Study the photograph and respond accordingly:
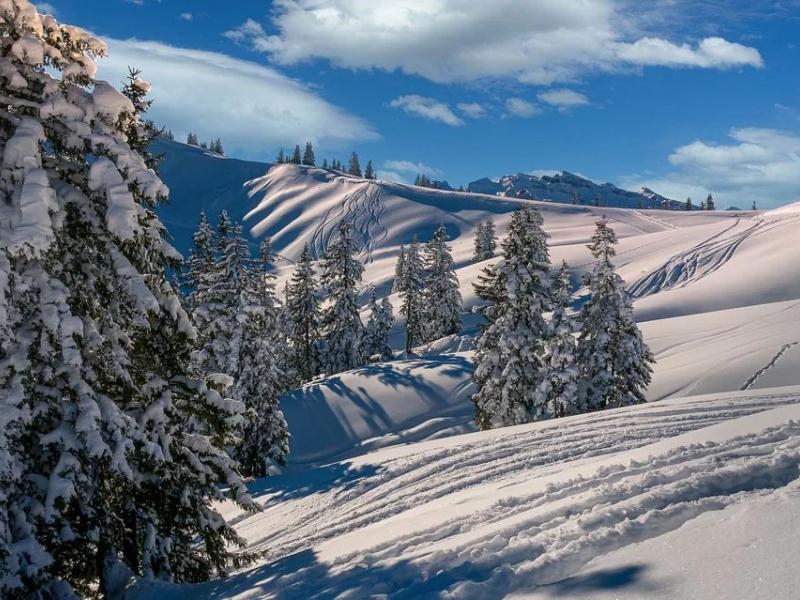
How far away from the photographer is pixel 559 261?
287 feet

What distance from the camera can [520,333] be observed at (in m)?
28.2

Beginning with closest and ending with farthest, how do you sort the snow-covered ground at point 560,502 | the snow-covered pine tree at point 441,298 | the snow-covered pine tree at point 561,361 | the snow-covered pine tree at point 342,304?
the snow-covered ground at point 560,502, the snow-covered pine tree at point 561,361, the snow-covered pine tree at point 342,304, the snow-covered pine tree at point 441,298

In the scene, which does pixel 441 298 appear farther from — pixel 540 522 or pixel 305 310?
pixel 540 522

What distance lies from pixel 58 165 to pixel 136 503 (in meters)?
4.73

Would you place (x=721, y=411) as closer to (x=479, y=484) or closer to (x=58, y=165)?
(x=479, y=484)

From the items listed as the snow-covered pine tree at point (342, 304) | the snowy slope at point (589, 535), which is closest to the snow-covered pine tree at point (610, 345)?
the snowy slope at point (589, 535)

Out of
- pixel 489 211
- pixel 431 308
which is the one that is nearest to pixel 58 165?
pixel 431 308

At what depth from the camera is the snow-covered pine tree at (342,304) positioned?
5031 cm

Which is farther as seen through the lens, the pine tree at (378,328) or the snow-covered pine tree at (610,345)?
the pine tree at (378,328)

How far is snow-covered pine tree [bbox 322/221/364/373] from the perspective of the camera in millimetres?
50312

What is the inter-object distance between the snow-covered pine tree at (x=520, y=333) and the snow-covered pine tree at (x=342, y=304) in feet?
76.0

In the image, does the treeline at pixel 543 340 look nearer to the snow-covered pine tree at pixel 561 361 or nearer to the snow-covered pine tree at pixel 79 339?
the snow-covered pine tree at pixel 561 361

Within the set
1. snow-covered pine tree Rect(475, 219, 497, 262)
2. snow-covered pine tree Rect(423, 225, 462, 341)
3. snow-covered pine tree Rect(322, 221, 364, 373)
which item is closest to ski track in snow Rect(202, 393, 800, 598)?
snow-covered pine tree Rect(322, 221, 364, 373)

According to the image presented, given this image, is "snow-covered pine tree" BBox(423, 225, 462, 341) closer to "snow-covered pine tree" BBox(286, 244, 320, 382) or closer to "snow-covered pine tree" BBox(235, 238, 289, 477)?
"snow-covered pine tree" BBox(286, 244, 320, 382)
